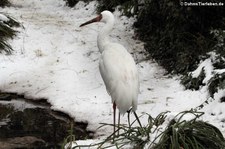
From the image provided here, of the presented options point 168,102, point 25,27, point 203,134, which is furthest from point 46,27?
point 203,134

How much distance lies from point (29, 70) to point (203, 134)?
16.8 feet

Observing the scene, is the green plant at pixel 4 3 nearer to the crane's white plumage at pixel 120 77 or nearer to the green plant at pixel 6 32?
the green plant at pixel 6 32

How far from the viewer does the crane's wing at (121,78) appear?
5.05m

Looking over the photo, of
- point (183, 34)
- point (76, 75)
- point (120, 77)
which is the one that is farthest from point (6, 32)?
point (120, 77)

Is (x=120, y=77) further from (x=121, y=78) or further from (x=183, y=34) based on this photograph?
(x=183, y=34)

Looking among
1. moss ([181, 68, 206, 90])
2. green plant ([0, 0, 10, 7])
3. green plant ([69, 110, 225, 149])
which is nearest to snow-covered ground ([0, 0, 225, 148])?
moss ([181, 68, 206, 90])

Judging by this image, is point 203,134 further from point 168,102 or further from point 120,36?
point 120,36

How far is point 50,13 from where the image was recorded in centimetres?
1256

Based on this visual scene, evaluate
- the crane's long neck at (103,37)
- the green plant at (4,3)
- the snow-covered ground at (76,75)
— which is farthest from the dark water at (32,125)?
the green plant at (4,3)

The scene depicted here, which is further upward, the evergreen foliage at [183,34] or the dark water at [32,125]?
the evergreen foliage at [183,34]

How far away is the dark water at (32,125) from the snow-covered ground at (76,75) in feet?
0.58

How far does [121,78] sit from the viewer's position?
17.0ft

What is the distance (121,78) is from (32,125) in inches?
71.0

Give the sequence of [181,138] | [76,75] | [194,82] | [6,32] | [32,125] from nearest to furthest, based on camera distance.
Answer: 1. [181,138]
2. [32,125]
3. [194,82]
4. [76,75]
5. [6,32]
